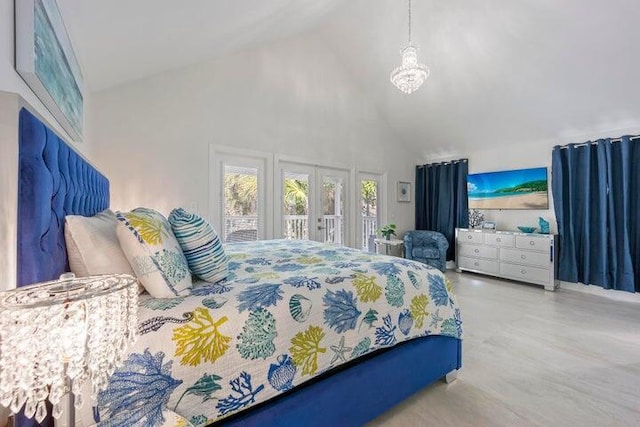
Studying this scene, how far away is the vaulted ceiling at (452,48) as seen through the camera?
6.79 feet

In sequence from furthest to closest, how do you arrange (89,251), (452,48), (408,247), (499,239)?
(408,247) < (499,239) < (452,48) < (89,251)

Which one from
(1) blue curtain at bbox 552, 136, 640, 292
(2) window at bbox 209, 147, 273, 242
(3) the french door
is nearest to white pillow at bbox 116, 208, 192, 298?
(2) window at bbox 209, 147, 273, 242

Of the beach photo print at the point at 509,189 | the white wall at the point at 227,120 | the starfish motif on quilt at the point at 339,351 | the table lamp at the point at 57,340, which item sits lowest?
the starfish motif on quilt at the point at 339,351

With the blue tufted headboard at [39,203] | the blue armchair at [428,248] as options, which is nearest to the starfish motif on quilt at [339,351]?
the blue tufted headboard at [39,203]

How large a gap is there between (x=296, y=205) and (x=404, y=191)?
2549 millimetres

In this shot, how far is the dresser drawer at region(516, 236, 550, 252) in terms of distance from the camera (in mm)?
4000

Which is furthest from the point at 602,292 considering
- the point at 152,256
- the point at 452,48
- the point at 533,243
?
the point at 152,256

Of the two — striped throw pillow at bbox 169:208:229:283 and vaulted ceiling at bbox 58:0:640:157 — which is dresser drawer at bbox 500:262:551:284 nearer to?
vaulted ceiling at bbox 58:0:640:157

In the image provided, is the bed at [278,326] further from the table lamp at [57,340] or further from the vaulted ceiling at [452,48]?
the vaulted ceiling at [452,48]

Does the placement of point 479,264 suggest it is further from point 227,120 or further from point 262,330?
point 262,330

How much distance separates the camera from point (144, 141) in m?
2.99

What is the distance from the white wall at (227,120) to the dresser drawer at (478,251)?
2012mm

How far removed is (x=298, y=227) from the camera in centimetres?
434

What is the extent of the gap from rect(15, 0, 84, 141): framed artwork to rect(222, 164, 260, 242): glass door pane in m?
1.86
